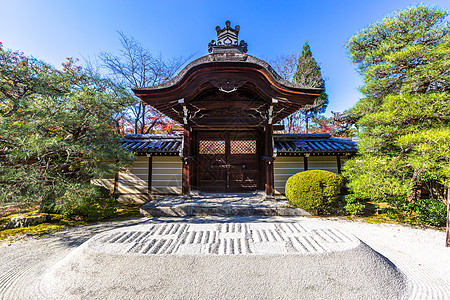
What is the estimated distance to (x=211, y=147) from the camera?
7711 millimetres

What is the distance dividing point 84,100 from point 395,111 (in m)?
7.36

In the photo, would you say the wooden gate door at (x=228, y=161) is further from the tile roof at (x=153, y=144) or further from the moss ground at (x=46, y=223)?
the moss ground at (x=46, y=223)

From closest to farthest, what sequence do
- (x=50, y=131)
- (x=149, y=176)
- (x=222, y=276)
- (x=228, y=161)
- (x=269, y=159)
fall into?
(x=222, y=276), (x=50, y=131), (x=269, y=159), (x=228, y=161), (x=149, y=176)

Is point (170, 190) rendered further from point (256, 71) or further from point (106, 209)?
point (256, 71)

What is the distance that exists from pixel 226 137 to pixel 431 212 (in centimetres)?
622

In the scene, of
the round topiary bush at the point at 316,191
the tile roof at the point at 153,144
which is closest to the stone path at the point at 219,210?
the round topiary bush at the point at 316,191

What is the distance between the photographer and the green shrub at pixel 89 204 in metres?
4.07

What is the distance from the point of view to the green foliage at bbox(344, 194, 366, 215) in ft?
17.9

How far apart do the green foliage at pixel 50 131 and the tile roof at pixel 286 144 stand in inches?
91.3

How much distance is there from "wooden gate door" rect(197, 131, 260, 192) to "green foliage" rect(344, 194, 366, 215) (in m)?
3.04

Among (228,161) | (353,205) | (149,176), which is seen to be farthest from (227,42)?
(353,205)

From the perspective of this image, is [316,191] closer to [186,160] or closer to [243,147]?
[243,147]

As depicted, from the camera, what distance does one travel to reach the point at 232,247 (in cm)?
246

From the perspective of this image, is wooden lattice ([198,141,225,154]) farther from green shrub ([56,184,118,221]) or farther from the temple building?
green shrub ([56,184,118,221])
